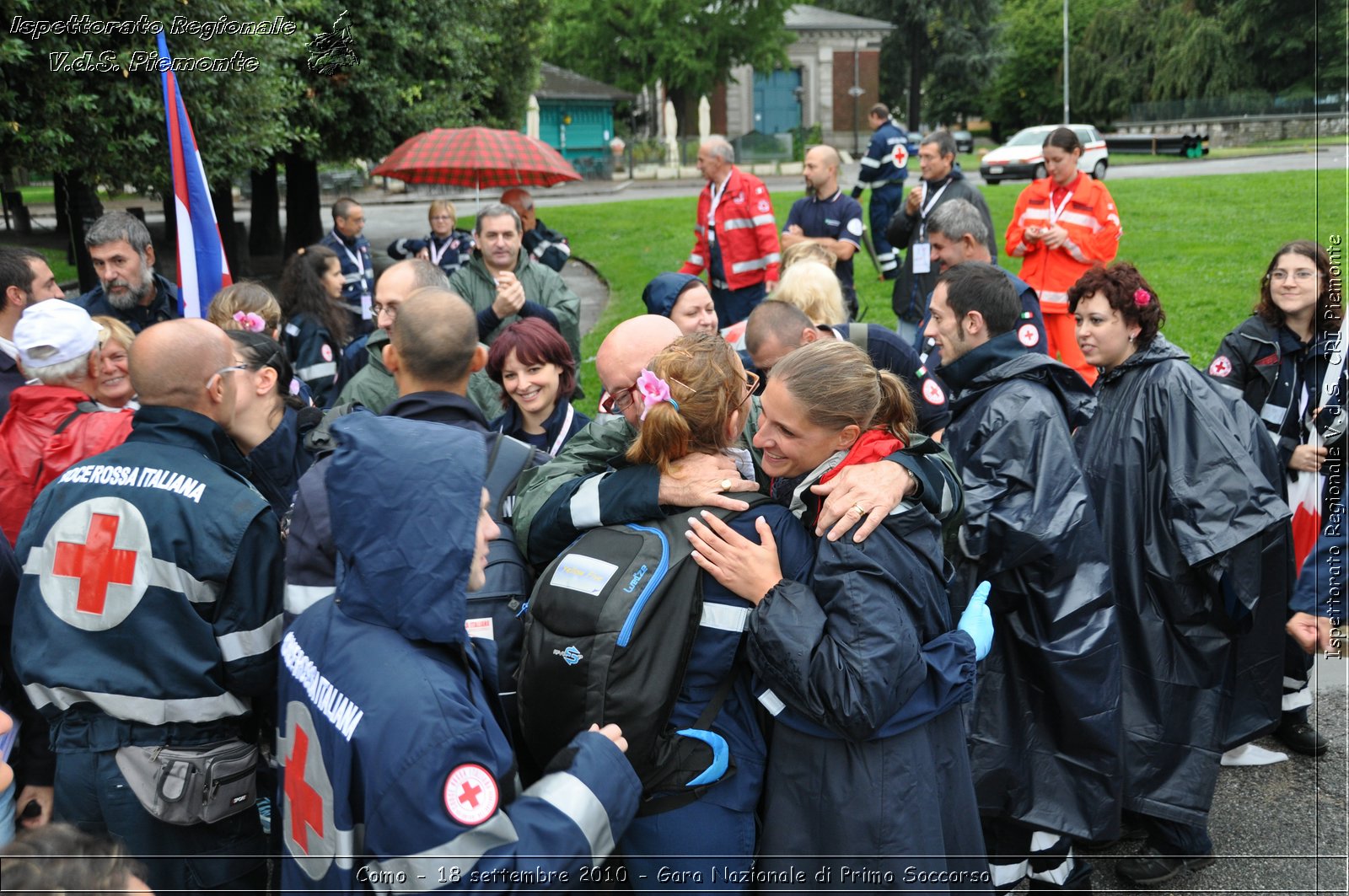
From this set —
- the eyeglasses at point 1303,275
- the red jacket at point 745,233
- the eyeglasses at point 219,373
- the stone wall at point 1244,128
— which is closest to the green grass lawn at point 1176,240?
the eyeglasses at point 1303,275

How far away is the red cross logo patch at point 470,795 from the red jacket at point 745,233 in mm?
7229

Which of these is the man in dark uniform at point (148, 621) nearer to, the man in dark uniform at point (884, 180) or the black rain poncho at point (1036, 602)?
the black rain poncho at point (1036, 602)

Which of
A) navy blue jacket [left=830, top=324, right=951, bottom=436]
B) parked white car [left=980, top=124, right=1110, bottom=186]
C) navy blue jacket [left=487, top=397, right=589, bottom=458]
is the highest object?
parked white car [left=980, top=124, right=1110, bottom=186]

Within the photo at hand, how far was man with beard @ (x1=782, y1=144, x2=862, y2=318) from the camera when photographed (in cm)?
900

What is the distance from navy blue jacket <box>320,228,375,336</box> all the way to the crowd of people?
5123mm

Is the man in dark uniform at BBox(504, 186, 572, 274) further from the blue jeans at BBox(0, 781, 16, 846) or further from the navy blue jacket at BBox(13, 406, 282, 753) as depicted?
the blue jeans at BBox(0, 781, 16, 846)

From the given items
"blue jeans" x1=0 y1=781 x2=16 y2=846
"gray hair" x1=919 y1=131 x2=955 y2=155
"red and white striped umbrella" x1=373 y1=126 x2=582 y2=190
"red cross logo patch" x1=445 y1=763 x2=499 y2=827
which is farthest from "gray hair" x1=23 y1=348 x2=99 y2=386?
"gray hair" x1=919 y1=131 x2=955 y2=155

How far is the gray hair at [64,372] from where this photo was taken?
13.0 feet

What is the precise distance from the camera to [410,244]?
12.2m

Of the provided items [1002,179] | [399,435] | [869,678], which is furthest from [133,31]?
[1002,179]

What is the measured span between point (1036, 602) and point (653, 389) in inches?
70.7

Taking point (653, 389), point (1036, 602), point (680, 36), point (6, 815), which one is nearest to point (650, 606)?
point (653, 389)

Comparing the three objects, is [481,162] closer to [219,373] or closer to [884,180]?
[884,180]

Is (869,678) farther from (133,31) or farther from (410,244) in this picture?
(410,244)
